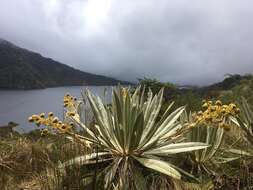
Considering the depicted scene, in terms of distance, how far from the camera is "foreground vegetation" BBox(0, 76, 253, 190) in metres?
4.87

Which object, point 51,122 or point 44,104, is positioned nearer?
point 51,122

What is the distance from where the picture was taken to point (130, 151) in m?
5.46

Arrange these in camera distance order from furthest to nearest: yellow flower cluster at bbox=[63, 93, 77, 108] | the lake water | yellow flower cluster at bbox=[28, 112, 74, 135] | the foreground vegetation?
the lake water < yellow flower cluster at bbox=[63, 93, 77, 108] < yellow flower cluster at bbox=[28, 112, 74, 135] < the foreground vegetation

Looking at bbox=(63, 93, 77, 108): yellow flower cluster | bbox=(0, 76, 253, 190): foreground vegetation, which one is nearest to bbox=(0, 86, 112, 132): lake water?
bbox=(63, 93, 77, 108): yellow flower cluster

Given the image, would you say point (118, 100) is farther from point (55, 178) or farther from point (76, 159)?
point (55, 178)

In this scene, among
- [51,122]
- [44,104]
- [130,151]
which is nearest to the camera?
[51,122]

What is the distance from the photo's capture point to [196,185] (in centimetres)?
514

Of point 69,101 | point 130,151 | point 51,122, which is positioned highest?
point 69,101

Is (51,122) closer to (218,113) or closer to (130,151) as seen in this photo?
(130,151)

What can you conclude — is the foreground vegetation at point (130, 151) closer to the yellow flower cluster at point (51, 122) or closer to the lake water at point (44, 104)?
the yellow flower cluster at point (51, 122)

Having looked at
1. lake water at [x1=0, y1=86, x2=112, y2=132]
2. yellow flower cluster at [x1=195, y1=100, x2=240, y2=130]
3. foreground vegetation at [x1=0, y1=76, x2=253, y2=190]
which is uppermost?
lake water at [x1=0, y1=86, x2=112, y2=132]

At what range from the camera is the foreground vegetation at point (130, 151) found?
487cm

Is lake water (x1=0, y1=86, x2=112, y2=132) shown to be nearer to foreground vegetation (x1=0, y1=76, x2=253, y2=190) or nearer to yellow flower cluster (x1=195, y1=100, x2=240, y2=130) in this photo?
foreground vegetation (x1=0, y1=76, x2=253, y2=190)

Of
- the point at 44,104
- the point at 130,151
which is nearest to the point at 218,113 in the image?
the point at 130,151
